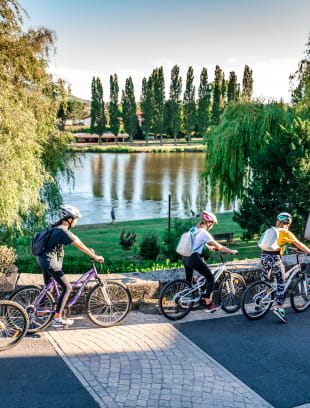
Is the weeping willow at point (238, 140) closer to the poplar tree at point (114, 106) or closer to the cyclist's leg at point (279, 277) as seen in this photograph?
the cyclist's leg at point (279, 277)

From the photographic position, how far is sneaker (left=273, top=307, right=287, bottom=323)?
598 centimetres

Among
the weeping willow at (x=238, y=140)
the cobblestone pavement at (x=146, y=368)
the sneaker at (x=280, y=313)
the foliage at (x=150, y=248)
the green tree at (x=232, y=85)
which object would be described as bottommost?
the foliage at (x=150, y=248)

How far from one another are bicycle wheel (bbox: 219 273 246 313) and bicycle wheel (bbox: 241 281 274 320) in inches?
9.5

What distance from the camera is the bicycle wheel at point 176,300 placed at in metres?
5.86

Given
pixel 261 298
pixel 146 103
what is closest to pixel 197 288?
pixel 261 298

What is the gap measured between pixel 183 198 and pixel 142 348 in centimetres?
3251

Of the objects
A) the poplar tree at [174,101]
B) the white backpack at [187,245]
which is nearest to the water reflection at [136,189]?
the white backpack at [187,245]

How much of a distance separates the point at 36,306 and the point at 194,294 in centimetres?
224

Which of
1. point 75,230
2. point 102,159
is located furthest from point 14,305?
point 102,159

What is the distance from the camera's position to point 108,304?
5.63 metres

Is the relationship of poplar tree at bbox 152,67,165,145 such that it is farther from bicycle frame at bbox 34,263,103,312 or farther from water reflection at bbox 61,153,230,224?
bicycle frame at bbox 34,263,103,312

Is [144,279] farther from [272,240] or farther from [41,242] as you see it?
[272,240]

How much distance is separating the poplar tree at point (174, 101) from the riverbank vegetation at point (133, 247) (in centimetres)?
6479

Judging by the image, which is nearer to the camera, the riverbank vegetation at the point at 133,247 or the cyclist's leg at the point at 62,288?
the cyclist's leg at the point at 62,288
